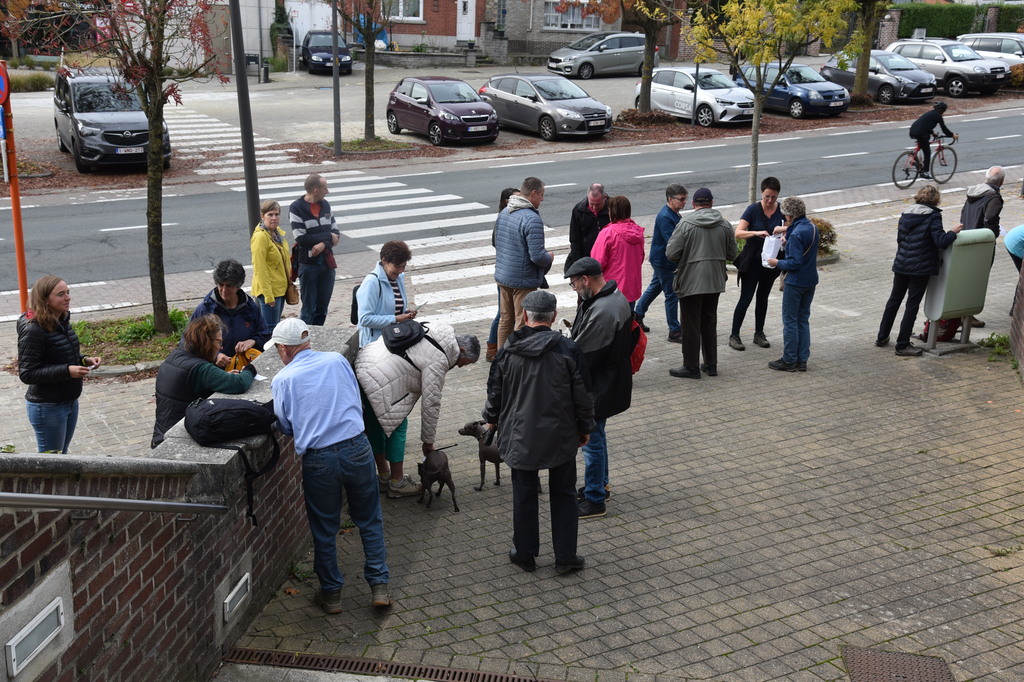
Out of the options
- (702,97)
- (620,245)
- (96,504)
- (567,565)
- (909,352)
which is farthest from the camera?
(702,97)

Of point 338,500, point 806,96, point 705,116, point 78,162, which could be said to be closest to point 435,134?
point 705,116

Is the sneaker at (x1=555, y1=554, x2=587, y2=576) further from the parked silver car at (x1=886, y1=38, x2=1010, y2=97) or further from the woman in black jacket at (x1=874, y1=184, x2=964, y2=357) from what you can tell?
the parked silver car at (x1=886, y1=38, x2=1010, y2=97)

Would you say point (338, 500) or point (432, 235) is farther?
point (432, 235)

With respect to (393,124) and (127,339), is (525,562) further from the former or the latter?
(393,124)

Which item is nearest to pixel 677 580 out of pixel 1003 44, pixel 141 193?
pixel 141 193

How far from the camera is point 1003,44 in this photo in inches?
1506

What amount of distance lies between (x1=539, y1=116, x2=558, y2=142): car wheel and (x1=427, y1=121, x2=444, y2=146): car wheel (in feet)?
9.16

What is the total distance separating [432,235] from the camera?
17094 mm

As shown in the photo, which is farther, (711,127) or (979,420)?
(711,127)

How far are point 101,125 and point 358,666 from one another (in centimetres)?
1978

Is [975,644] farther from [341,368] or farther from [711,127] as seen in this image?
[711,127]

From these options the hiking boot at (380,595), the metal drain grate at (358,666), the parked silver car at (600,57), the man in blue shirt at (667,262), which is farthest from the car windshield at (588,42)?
the metal drain grate at (358,666)

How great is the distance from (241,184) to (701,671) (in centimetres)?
1898

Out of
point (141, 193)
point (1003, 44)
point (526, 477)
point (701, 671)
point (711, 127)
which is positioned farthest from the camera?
point (1003, 44)
